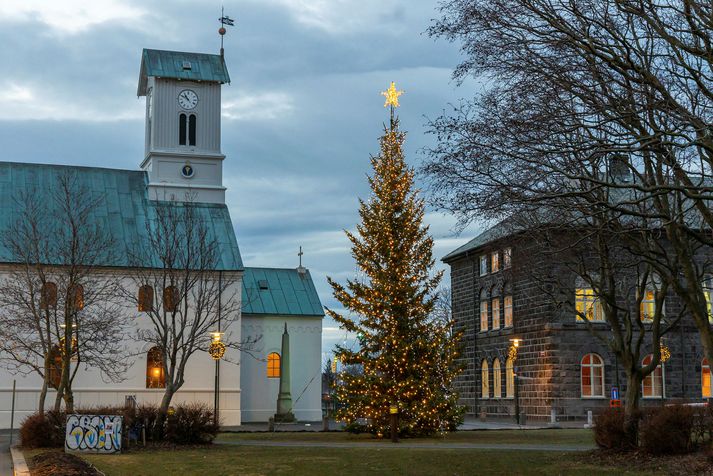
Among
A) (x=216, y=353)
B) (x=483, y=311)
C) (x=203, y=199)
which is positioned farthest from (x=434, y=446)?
(x=483, y=311)

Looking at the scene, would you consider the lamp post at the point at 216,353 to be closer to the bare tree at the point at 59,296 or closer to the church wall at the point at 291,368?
the bare tree at the point at 59,296

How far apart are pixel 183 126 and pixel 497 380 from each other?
25032 millimetres

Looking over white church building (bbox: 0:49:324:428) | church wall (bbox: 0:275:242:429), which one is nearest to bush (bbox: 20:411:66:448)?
church wall (bbox: 0:275:242:429)

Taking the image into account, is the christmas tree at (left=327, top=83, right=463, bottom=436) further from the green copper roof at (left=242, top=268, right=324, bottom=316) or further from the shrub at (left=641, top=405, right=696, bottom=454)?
the green copper roof at (left=242, top=268, right=324, bottom=316)

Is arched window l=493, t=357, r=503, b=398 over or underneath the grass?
over

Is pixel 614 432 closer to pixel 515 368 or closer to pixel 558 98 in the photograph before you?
pixel 558 98

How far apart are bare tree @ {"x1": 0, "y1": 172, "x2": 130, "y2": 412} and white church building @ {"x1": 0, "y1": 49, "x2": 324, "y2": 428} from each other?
2076 mm

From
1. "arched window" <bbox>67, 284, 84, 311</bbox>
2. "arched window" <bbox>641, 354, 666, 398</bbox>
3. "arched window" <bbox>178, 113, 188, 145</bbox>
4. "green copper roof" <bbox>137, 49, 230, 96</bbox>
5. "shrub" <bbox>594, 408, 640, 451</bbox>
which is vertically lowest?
"shrub" <bbox>594, 408, 640, 451</bbox>

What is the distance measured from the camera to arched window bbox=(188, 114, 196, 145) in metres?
58.9

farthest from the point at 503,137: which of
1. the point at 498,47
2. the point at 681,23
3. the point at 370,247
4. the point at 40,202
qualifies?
the point at 40,202

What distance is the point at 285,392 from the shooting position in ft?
185

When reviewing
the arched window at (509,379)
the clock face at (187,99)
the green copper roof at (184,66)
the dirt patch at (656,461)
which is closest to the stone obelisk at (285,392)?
the arched window at (509,379)

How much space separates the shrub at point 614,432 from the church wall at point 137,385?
29937mm

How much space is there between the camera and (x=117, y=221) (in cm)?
5547
